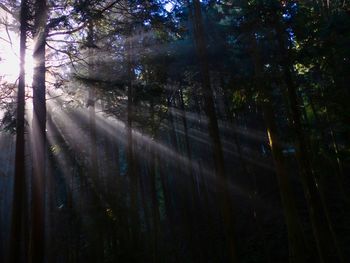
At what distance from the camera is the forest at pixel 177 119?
9359 mm

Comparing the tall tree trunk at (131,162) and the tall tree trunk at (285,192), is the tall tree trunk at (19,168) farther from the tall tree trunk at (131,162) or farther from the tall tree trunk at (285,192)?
the tall tree trunk at (131,162)

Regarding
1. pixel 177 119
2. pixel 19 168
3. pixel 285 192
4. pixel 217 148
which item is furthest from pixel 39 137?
pixel 177 119

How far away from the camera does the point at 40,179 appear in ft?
29.9

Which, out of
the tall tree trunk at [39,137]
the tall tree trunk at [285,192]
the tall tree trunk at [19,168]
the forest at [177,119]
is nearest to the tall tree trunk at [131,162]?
the forest at [177,119]

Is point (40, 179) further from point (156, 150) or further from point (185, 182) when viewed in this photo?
point (185, 182)

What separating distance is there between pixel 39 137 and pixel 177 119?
59.2ft

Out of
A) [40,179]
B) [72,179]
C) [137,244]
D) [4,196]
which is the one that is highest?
[40,179]

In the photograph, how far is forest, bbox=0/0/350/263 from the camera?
9.36m

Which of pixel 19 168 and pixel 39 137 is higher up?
pixel 39 137

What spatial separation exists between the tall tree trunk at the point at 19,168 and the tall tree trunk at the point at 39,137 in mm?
319

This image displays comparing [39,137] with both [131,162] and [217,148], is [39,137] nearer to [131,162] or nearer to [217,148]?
[217,148]

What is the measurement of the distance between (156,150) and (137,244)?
6272mm

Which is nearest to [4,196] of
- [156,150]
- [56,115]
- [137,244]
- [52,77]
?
[56,115]

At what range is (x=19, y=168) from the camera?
28.7 ft
